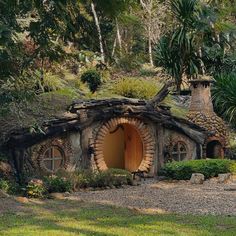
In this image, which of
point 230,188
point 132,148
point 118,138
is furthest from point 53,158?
point 230,188

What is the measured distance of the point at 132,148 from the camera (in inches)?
750

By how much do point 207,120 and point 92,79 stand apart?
23.4 ft

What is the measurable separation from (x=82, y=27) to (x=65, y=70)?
21.7 m

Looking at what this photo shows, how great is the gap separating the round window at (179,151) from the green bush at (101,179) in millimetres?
3234

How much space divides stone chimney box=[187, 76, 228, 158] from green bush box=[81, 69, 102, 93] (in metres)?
5.78

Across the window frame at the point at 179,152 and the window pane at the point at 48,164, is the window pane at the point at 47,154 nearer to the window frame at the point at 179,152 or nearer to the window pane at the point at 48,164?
the window pane at the point at 48,164

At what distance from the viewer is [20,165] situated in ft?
49.0

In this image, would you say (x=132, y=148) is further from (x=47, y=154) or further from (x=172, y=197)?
(x=172, y=197)

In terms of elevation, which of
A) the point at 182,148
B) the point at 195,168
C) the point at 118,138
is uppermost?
the point at 118,138

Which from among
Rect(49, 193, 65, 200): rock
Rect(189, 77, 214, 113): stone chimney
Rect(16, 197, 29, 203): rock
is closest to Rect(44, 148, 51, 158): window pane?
Rect(49, 193, 65, 200): rock

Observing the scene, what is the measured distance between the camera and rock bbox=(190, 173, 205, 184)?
15.8 m

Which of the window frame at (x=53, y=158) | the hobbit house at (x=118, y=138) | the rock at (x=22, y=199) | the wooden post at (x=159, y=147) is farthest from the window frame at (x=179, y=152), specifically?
the rock at (x=22, y=199)

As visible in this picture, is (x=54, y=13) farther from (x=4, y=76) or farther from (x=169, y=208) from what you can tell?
(x=169, y=208)

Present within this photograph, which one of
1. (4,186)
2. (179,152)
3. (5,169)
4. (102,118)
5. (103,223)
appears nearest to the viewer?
(103,223)
